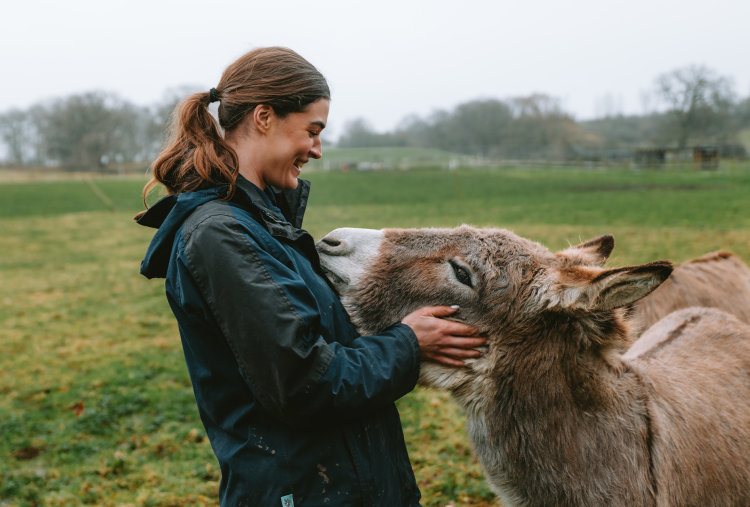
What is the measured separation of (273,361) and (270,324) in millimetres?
119

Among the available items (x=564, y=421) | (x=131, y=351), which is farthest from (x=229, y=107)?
(x=131, y=351)

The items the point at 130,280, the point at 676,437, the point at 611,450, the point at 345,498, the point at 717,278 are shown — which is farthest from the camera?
the point at 130,280

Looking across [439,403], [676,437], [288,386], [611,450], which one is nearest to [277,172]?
[288,386]

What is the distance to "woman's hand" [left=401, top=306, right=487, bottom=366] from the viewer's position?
6.65 ft

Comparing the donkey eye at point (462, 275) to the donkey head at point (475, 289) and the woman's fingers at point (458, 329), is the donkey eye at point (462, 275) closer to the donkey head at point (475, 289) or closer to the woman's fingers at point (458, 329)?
the donkey head at point (475, 289)

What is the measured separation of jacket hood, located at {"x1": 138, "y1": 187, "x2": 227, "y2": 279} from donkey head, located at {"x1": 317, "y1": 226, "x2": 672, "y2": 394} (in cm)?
63

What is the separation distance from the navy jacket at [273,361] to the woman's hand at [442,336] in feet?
0.29

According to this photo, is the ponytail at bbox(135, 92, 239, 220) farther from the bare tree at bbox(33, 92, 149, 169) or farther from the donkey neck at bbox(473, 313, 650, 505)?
the bare tree at bbox(33, 92, 149, 169)

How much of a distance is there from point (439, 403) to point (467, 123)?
73.0m

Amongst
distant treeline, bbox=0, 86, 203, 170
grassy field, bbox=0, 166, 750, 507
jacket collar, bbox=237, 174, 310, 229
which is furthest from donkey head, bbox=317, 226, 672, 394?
distant treeline, bbox=0, 86, 203, 170

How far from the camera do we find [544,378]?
2.14 metres

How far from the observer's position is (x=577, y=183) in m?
34.4

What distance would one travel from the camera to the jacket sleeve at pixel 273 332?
1.59 metres

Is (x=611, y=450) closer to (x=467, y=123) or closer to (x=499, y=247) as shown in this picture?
(x=499, y=247)
